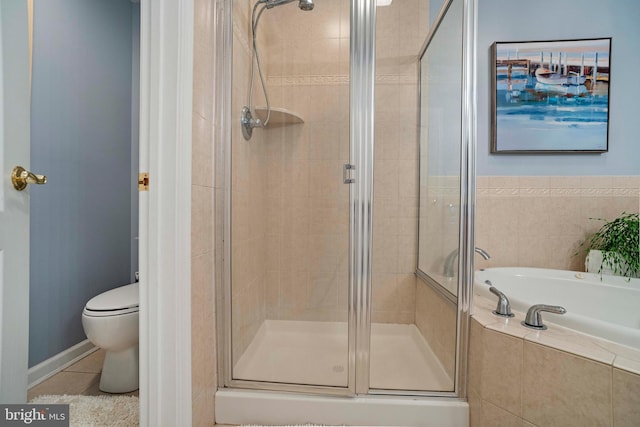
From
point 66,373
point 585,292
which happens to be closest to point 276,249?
point 66,373

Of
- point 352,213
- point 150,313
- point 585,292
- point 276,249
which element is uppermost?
point 352,213

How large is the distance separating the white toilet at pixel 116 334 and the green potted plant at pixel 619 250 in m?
2.66

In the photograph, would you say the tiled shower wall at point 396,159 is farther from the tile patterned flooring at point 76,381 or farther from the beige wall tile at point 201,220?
the tile patterned flooring at point 76,381

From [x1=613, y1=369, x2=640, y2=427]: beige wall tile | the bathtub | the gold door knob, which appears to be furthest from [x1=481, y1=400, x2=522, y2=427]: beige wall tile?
the gold door knob

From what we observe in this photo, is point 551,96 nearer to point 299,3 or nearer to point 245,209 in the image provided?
point 299,3

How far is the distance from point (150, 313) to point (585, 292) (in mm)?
2194

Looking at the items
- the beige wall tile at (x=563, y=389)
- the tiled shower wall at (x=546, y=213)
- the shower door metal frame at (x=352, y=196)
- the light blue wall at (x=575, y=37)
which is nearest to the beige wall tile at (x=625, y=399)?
the beige wall tile at (x=563, y=389)

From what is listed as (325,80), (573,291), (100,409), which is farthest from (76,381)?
(573,291)

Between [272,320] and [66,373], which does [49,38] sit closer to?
[66,373]

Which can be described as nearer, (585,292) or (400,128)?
(400,128)

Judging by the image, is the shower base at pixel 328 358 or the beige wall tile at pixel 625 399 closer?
the beige wall tile at pixel 625 399

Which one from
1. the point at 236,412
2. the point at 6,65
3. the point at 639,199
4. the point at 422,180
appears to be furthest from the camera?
the point at 639,199

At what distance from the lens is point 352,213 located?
1.30 meters

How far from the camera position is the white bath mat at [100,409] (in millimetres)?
1246
